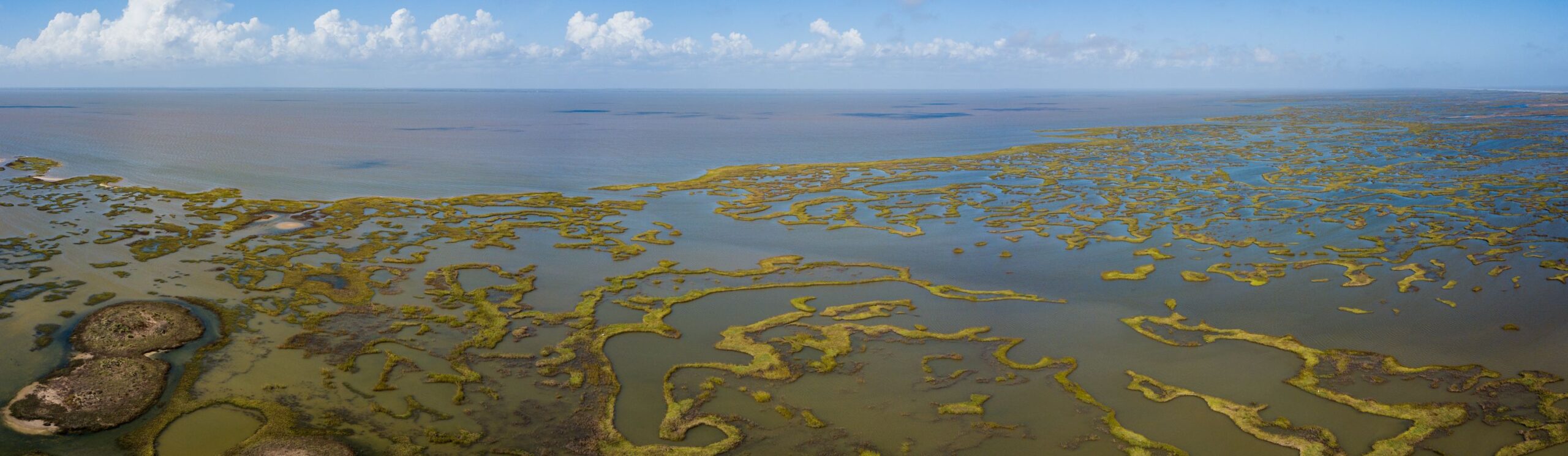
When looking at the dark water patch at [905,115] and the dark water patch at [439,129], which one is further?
the dark water patch at [905,115]

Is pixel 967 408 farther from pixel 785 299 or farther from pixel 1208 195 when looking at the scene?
pixel 1208 195

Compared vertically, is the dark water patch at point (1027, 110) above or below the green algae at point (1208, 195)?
above

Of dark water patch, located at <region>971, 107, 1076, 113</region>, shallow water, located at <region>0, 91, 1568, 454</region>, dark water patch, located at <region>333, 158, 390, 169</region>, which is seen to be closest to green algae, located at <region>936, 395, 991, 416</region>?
shallow water, located at <region>0, 91, 1568, 454</region>

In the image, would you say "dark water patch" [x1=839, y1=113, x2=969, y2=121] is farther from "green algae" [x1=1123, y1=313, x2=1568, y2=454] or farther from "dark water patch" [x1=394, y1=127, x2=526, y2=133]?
"green algae" [x1=1123, y1=313, x2=1568, y2=454]

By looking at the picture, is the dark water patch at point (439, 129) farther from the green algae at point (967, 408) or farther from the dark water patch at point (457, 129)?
the green algae at point (967, 408)

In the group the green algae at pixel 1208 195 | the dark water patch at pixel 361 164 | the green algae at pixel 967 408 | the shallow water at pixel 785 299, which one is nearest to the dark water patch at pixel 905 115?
the green algae at pixel 1208 195

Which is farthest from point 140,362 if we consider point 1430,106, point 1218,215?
point 1430,106

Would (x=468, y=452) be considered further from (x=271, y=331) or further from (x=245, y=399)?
(x=271, y=331)

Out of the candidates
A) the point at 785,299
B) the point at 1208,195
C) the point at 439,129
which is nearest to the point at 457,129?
the point at 439,129
